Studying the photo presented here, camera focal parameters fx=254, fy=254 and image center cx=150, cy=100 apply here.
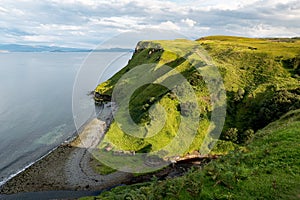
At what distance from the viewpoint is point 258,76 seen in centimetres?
7100

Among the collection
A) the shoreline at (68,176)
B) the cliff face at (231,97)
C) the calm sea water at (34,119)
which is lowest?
the shoreline at (68,176)

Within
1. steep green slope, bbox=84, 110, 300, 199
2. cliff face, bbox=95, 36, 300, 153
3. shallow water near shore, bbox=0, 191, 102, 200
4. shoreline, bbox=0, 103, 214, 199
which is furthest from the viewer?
cliff face, bbox=95, 36, 300, 153

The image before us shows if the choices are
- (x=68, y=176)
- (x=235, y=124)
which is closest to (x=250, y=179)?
(x=68, y=176)

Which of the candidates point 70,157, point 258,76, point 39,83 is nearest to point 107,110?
point 70,157

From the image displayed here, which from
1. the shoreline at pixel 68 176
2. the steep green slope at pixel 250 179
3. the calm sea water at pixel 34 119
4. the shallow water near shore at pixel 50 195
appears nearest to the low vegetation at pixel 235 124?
the steep green slope at pixel 250 179

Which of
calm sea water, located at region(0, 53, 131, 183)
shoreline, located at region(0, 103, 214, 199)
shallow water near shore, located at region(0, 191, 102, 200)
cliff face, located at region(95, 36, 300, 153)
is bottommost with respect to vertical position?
shallow water near shore, located at region(0, 191, 102, 200)

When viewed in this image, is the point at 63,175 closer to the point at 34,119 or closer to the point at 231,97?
the point at 34,119

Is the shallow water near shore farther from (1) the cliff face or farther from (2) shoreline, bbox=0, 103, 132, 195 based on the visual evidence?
(1) the cliff face

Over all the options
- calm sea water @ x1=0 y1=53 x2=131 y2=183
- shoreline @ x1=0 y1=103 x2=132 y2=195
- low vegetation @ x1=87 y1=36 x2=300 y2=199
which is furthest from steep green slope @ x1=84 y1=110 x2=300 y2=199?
calm sea water @ x1=0 y1=53 x2=131 y2=183

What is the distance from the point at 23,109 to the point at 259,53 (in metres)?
82.3

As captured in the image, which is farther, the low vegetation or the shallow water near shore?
the shallow water near shore

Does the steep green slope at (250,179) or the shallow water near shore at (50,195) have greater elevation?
the steep green slope at (250,179)

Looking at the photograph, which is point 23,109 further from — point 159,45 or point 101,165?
point 159,45

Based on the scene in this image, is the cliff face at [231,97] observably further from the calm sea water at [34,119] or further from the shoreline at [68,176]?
the calm sea water at [34,119]
